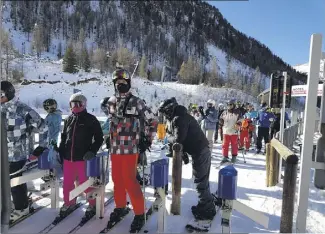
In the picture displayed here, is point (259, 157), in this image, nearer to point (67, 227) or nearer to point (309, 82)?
point (309, 82)

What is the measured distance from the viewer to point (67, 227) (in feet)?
13.1

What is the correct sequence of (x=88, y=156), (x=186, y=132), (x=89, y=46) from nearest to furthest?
(x=88, y=156) → (x=186, y=132) → (x=89, y=46)

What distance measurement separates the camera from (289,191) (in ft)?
11.9

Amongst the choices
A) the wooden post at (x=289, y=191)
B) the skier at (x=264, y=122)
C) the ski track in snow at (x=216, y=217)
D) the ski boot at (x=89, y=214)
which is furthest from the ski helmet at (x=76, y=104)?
the skier at (x=264, y=122)

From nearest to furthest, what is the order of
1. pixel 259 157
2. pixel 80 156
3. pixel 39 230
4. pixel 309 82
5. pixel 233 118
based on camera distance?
pixel 309 82 < pixel 39 230 < pixel 80 156 < pixel 233 118 < pixel 259 157

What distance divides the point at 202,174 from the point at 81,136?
167 centimetres

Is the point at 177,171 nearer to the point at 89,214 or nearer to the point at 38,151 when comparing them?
the point at 89,214

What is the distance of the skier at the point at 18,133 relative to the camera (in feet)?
13.0

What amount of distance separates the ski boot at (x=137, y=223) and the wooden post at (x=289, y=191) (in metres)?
1.66

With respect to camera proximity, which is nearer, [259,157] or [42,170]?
[42,170]

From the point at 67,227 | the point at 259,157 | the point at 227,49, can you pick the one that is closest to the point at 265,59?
the point at 227,49

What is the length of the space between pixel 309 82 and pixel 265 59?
377 feet

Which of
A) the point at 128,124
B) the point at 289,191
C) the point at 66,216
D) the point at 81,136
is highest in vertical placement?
A: the point at 128,124

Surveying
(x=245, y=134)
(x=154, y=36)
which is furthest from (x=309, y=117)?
(x=154, y=36)
